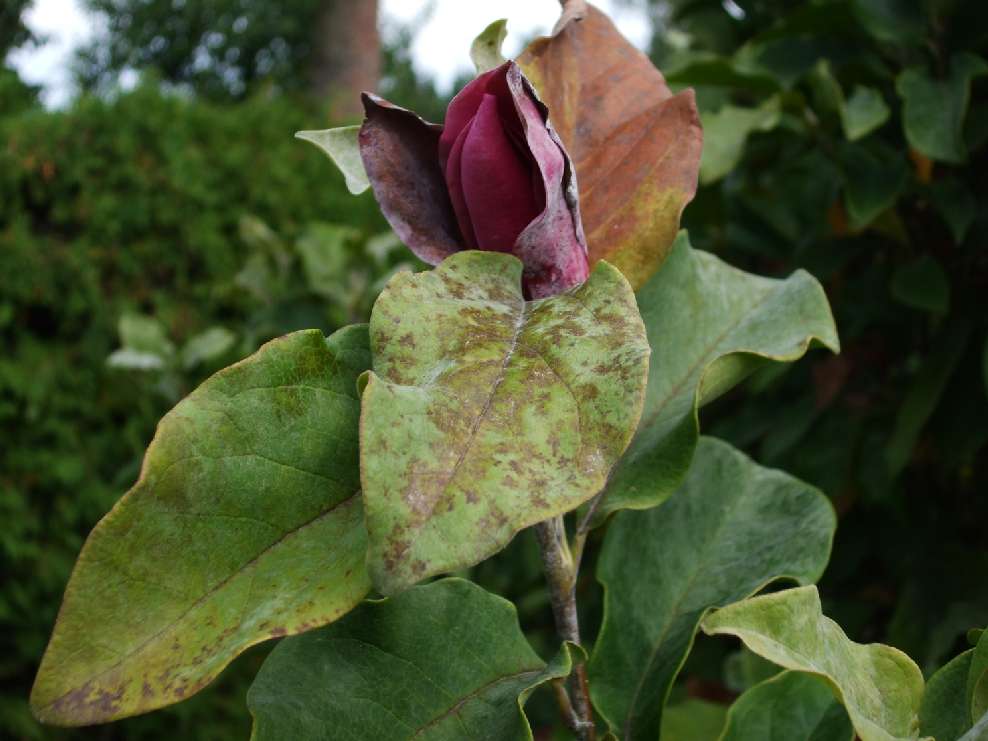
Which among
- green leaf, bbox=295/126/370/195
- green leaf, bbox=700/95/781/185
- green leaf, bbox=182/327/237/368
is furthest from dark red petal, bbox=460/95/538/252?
green leaf, bbox=182/327/237/368

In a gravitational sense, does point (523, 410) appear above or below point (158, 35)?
above

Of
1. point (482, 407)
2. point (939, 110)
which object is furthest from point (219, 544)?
point (939, 110)

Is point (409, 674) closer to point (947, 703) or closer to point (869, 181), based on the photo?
point (947, 703)

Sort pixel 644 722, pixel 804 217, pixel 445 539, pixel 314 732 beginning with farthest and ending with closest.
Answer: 1. pixel 804 217
2. pixel 644 722
3. pixel 314 732
4. pixel 445 539

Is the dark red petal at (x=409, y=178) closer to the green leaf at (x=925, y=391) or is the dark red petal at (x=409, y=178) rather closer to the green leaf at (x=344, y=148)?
the green leaf at (x=344, y=148)

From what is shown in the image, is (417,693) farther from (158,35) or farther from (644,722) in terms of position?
(158,35)

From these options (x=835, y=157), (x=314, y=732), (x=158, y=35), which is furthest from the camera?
(x=158, y=35)

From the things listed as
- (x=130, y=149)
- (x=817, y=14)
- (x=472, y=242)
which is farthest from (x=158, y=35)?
(x=472, y=242)
